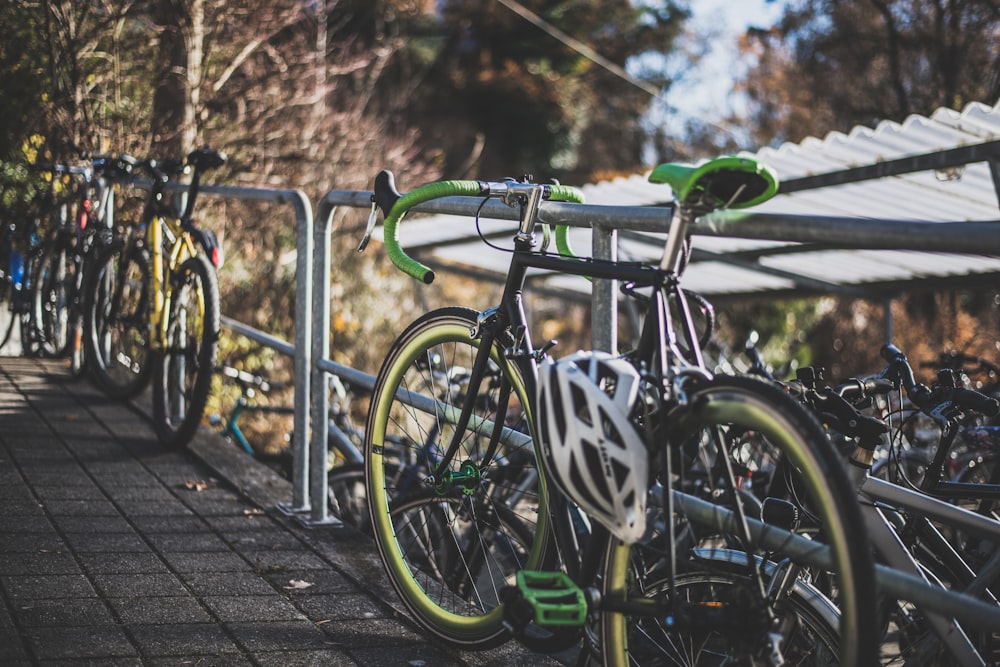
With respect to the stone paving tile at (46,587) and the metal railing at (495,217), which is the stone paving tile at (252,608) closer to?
the stone paving tile at (46,587)

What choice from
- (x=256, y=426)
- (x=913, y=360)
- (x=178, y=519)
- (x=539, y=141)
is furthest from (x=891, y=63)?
(x=178, y=519)

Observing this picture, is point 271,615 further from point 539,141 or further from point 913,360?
point 539,141

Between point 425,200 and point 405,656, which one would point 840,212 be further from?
point 405,656

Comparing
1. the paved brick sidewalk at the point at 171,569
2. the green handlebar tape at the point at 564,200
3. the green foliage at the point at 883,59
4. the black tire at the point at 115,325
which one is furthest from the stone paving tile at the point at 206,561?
the green foliage at the point at 883,59

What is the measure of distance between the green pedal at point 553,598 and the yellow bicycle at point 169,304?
2491 mm

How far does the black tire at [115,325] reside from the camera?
492cm

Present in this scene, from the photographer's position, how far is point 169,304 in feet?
14.8

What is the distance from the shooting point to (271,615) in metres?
2.65

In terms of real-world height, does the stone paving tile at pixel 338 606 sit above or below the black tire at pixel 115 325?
below

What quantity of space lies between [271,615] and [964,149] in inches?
156

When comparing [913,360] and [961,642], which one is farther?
[913,360]

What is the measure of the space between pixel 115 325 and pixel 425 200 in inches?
126

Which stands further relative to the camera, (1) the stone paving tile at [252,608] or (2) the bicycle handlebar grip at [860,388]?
(1) the stone paving tile at [252,608]

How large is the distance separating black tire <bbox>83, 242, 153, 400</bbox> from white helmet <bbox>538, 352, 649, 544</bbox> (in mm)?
3440
